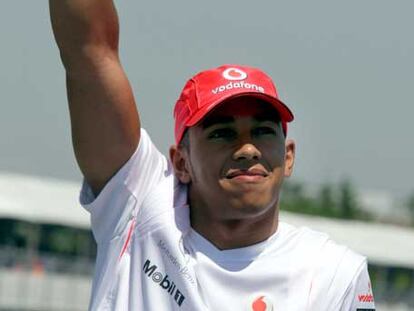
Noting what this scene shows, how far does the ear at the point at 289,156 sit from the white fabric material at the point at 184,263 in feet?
0.67

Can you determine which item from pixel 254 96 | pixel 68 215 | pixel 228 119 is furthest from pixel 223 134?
pixel 68 215

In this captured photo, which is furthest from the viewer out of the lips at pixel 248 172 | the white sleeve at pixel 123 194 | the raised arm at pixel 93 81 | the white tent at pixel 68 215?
the white tent at pixel 68 215

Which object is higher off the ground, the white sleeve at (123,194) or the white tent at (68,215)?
the white tent at (68,215)

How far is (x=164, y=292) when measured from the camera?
5773mm

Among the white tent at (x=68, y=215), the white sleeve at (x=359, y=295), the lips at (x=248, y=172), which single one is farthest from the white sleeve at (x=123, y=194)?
the white tent at (x=68, y=215)

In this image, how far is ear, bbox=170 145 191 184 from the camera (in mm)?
5910

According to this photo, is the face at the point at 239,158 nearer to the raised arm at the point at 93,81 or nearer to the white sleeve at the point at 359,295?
the raised arm at the point at 93,81

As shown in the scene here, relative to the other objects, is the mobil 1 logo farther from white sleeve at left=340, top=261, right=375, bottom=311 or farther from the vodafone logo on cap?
the vodafone logo on cap

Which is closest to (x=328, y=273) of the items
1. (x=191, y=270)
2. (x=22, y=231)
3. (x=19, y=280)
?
(x=191, y=270)

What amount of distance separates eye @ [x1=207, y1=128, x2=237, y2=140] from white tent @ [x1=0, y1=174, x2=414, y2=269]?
33.9m

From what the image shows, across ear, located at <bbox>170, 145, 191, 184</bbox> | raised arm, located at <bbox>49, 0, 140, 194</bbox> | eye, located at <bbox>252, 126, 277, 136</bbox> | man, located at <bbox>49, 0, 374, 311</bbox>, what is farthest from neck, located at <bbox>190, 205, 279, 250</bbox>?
raised arm, located at <bbox>49, 0, 140, 194</bbox>

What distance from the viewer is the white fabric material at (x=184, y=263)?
575cm

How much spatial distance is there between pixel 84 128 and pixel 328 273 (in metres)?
0.90

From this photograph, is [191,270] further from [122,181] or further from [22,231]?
Result: [22,231]
